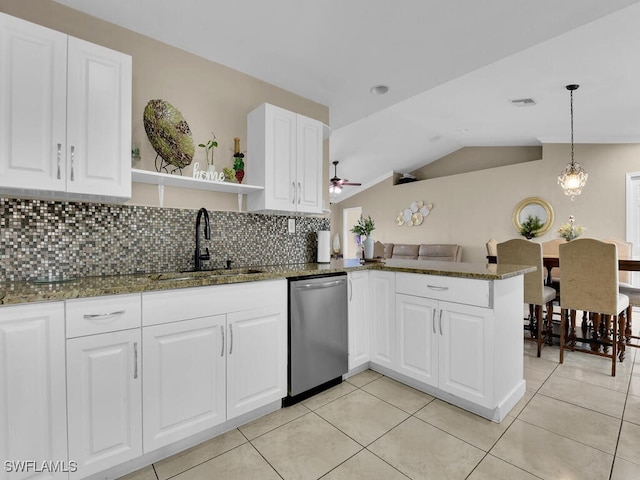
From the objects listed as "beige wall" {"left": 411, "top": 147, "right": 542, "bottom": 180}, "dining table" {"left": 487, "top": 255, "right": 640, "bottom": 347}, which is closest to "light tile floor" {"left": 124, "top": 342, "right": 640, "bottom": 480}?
"dining table" {"left": 487, "top": 255, "right": 640, "bottom": 347}

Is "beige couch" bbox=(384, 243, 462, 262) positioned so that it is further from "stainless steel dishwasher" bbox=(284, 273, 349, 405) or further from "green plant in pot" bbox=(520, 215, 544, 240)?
"stainless steel dishwasher" bbox=(284, 273, 349, 405)

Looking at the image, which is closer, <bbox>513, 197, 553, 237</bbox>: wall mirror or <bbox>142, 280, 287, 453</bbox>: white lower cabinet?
<bbox>142, 280, 287, 453</bbox>: white lower cabinet

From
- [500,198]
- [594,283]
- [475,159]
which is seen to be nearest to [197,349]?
[594,283]

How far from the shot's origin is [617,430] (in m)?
1.82

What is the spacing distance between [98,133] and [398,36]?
2040mm

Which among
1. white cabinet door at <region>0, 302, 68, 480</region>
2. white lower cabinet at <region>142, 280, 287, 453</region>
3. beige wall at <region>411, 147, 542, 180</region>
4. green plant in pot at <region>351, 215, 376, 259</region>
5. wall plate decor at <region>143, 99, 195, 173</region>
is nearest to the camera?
white cabinet door at <region>0, 302, 68, 480</region>

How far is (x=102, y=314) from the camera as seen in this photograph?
1.38 m

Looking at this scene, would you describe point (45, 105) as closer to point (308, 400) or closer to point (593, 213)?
point (308, 400)

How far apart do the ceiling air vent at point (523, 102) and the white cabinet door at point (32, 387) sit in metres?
5.29

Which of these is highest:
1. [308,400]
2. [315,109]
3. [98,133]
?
[315,109]

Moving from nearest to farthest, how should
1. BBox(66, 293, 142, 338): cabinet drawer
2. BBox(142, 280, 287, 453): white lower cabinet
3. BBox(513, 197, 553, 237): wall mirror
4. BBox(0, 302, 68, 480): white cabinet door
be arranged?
BBox(0, 302, 68, 480): white cabinet door → BBox(66, 293, 142, 338): cabinet drawer → BBox(142, 280, 287, 453): white lower cabinet → BBox(513, 197, 553, 237): wall mirror

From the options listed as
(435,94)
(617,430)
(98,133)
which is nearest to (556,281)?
(617,430)

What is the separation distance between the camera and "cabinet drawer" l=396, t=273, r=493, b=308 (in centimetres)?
191

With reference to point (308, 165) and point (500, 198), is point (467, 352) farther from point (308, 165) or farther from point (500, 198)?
point (500, 198)
